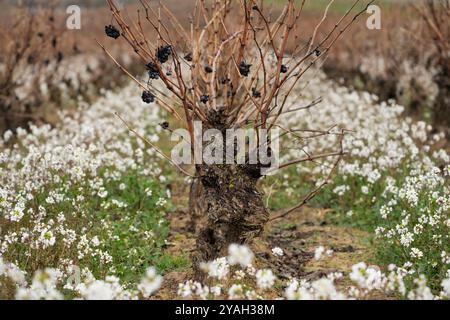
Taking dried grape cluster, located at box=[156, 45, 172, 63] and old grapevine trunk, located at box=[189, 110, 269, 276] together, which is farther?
old grapevine trunk, located at box=[189, 110, 269, 276]

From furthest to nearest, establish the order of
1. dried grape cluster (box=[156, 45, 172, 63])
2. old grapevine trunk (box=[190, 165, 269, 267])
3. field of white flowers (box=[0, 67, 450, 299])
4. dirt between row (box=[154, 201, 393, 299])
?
dirt between row (box=[154, 201, 393, 299]) < old grapevine trunk (box=[190, 165, 269, 267]) < dried grape cluster (box=[156, 45, 172, 63]) < field of white flowers (box=[0, 67, 450, 299])

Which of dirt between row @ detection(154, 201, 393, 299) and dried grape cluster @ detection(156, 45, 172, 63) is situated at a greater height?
dried grape cluster @ detection(156, 45, 172, 63)

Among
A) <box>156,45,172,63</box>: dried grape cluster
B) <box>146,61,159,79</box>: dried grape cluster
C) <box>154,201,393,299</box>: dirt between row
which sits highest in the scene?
<box>156,45,172,63</box>: dried grape cluster

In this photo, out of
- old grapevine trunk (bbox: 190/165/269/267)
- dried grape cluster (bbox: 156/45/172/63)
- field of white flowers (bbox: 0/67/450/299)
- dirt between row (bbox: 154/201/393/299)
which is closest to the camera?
field of white flowers (bbox: 0/67/450/299)

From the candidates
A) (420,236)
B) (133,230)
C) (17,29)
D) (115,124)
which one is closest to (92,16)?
(17,29)

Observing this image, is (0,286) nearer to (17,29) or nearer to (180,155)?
(180,155)

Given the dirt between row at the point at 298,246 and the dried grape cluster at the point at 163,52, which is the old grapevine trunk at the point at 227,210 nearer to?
the dirt between row at the point at 298,246

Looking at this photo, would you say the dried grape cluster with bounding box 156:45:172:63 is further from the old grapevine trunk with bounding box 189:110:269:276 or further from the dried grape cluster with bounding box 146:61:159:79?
the old grapevine trunk with bounding box 189:110:269:276

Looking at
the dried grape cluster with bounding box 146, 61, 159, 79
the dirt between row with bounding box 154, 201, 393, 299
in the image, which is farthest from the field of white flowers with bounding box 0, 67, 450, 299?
the dried grape cluster with bounding box 146, 61, 159, 79
